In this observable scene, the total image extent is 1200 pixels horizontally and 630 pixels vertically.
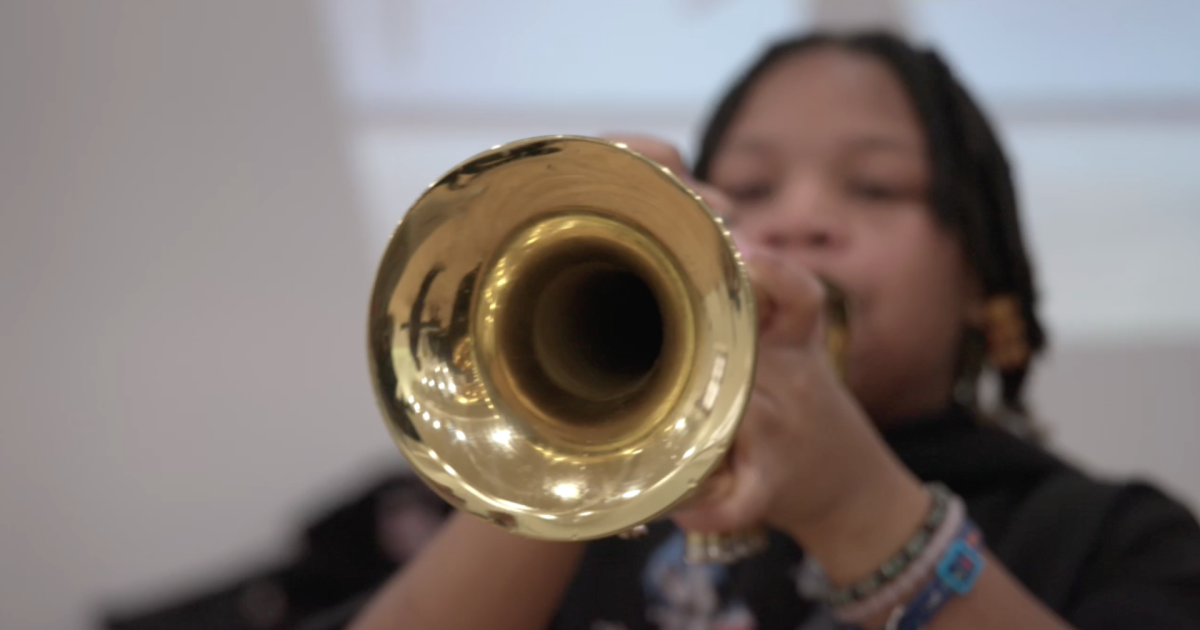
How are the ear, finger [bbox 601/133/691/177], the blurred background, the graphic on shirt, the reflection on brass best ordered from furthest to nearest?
the blurred background, the ear, the graphic on shirt, finger [bbox 601/133/691/177], the reflection on brass

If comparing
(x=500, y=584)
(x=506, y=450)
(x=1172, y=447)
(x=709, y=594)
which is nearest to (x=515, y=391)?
(x=506, y=450)

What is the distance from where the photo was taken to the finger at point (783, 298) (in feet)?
1.57

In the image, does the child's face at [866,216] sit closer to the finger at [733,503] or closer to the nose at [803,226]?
the nose at [803,226]

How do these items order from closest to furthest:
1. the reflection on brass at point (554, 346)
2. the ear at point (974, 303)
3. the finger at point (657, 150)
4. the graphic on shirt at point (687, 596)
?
the reflection on brass at point (554, 346), the finger at point (657, 150), the graphic on shirt at point (687, 596), the ear at point (974, 303)

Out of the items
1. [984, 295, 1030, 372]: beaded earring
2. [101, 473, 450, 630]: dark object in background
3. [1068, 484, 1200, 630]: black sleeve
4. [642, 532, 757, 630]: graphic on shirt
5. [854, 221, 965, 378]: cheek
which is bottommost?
[101, 473, 450, 630]: dark object in background

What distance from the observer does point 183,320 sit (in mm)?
1411

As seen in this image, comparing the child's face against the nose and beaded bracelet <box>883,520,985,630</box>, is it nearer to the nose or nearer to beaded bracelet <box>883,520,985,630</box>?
the nose

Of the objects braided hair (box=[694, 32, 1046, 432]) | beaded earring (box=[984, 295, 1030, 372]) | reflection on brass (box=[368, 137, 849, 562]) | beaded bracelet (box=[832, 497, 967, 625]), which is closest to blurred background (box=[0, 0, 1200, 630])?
braided hair (box=[694, 32, 1046, 432])

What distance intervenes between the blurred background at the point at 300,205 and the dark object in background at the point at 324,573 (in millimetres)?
72

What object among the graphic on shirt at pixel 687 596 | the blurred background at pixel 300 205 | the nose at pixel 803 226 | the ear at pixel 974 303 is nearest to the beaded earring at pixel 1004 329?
the ear at pixel 974 303

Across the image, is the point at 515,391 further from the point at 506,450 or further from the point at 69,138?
the point at 69,138

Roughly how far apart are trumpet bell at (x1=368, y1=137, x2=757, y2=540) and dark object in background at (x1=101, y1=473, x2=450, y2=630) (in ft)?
2.36

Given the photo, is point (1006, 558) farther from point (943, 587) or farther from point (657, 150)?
point (657, 150)

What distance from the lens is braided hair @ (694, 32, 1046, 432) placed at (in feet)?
2.68
